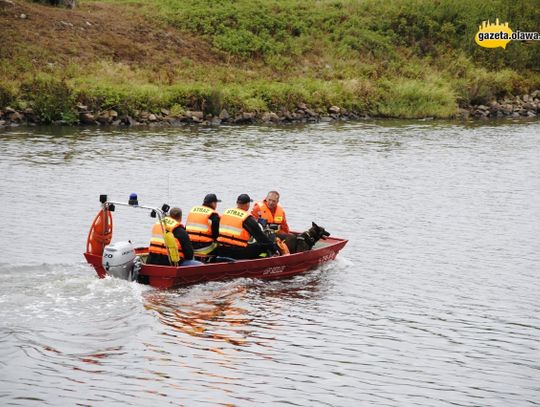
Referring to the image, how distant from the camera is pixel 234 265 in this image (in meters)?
18.5

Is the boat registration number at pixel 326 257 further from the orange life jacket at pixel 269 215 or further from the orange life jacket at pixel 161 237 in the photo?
the orange life jacket at pixel 161 237

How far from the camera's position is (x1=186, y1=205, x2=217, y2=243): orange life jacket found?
18750 millimetres

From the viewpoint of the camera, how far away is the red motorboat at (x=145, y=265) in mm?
17406

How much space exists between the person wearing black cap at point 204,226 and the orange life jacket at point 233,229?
0.13 meters

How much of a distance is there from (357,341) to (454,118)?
38.1 m

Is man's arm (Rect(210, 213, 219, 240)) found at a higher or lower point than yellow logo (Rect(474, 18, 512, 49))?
lower

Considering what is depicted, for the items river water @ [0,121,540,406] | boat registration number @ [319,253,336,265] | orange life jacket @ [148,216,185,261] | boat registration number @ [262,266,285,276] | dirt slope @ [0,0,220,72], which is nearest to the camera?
river water @ [0,121,540,406]

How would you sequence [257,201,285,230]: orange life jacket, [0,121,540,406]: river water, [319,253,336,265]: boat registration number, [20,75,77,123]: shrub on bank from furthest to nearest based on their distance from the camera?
1. [20,75,77,123]: shrub on bank
2. [319,253,336,265]: boat registration number
3. [257,201,285,230]: orange life jacket
4. [0,121,540,406]: river water

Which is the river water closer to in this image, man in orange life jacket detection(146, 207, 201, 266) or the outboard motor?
the outboard motor

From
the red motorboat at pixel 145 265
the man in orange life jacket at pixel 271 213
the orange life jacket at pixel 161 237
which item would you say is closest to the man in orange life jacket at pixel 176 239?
the orange life jacket at pixel 161 237

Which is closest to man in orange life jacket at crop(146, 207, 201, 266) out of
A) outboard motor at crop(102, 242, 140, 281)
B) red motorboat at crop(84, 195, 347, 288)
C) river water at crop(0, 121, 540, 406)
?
red motorboat at crop(84, 195, 347, 288)

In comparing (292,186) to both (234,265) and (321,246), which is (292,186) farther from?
(234,265)

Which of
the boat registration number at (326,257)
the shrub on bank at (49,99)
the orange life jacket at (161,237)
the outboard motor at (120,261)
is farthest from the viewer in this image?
the shrub on bank at (49,99)

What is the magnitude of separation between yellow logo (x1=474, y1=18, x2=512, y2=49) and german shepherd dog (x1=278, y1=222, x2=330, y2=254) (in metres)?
47.6
